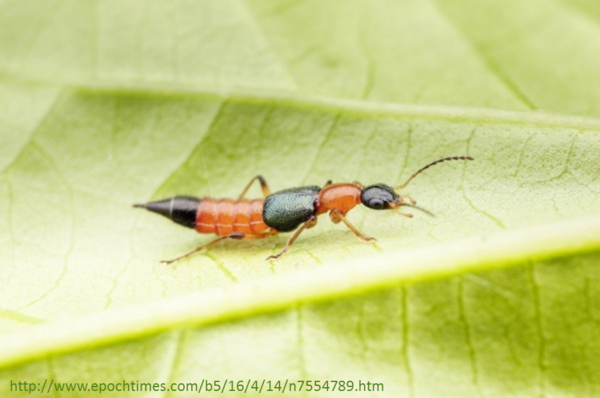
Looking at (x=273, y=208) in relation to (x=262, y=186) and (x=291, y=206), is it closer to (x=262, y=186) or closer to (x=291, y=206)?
(x=291, y=206)

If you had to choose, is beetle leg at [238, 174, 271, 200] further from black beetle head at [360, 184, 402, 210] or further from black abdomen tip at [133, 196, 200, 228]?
black beetle head at [360, 184, 402, 210]

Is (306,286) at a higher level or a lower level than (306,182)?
lower

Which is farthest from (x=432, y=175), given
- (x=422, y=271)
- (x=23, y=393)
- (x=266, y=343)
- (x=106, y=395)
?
(x=23, y=393)

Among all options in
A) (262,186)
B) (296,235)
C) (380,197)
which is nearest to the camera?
(380,197)

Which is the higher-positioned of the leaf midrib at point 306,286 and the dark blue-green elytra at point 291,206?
the dark blue-green elytra at point 291,206

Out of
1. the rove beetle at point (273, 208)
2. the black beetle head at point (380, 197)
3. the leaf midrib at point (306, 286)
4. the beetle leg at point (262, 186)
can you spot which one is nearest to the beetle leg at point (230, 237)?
the rove beetle at point (273, 208)

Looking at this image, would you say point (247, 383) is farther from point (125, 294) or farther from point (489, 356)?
point (489, 356)

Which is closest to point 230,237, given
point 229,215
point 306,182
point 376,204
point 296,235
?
point 229,215

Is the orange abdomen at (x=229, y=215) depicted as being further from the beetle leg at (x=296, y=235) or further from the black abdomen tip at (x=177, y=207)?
the beetle leg at (x=296, y=235)
